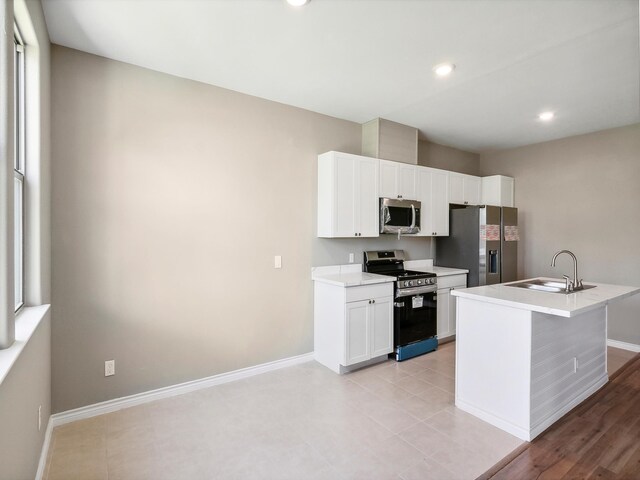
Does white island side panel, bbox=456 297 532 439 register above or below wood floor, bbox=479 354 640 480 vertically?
above

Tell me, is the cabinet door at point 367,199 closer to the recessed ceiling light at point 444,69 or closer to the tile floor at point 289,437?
the recessed ceiling light at point 444,69

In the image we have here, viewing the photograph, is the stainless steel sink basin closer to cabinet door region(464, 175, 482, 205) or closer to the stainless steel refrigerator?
the stainless steel refrigerator

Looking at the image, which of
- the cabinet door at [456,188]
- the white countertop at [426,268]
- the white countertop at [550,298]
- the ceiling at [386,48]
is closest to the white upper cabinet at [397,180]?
the ceiling at [386,48]

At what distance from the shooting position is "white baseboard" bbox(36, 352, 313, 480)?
7.75ft

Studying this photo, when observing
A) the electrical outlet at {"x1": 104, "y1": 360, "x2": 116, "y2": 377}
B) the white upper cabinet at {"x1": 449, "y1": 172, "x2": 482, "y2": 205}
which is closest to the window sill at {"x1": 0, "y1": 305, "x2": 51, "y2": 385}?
the electrical outlet at {"x1": 104, "y1": 360, "x2": 116, "y2": 377}

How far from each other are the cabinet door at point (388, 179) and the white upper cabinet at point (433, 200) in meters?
0.42

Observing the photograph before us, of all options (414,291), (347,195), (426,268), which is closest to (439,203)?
(426,268)

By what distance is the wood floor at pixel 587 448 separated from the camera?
2.01m

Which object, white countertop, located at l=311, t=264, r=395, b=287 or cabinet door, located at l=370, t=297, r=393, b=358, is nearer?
white countertop, located at l=311, t=264, r=395, b=287

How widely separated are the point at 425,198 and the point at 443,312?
1469 millimetres

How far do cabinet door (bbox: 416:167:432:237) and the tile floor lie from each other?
1.95 metres

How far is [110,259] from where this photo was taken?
2.68m

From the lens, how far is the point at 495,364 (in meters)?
2.51

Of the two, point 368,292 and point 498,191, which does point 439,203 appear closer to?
point 498,191
